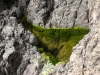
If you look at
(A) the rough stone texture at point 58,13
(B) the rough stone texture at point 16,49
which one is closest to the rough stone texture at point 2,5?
(A) the rough stone texture at point 58,13

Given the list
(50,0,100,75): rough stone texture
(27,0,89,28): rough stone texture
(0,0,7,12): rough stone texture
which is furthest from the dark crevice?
(50,0,100,75): rough stone texture

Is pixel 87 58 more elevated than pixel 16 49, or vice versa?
pixel 16 49

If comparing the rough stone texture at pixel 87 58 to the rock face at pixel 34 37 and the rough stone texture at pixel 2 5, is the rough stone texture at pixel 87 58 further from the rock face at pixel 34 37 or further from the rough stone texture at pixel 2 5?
the rough stone texture at pixel 2 5

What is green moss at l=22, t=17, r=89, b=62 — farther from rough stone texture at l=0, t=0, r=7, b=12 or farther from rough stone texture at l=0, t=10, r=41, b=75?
rough stone texture at l=0, t=0, r=7, b=12

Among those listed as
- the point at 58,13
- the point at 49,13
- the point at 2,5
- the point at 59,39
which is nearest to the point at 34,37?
the point at 59,39

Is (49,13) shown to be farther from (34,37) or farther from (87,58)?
(87,58)

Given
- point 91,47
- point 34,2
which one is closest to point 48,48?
point 34,2

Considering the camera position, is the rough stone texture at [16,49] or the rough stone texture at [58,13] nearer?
the rough stone texture at [16,49]
